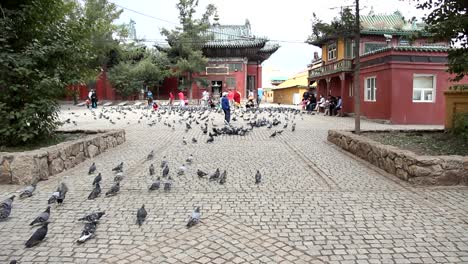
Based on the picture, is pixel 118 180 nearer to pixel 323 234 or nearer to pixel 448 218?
pixel 323 234

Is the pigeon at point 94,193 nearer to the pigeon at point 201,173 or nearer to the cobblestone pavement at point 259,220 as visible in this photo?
the cobblestone pavement at point 259,220

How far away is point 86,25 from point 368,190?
7.95 metres

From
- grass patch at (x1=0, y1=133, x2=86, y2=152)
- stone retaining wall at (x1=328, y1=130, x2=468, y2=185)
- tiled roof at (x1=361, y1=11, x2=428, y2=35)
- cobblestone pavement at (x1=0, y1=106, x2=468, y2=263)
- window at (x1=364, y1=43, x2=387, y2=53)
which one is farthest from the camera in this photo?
window at (x1=364, y1=43, x2=387, y2=53)

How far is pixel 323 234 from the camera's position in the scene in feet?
14.9

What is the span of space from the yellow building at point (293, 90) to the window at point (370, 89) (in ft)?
80.1

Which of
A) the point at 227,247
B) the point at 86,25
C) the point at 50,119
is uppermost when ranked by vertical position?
the point at 86,25

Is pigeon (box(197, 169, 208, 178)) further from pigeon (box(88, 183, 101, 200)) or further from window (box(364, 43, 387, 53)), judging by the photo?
window (box(364, 43, 387, 53))

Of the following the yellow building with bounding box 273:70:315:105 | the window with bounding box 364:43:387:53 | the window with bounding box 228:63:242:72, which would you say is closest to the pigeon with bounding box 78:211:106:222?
the window with bounding box 364:43:387:53

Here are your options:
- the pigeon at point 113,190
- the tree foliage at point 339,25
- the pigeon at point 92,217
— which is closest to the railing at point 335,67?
the tree foliage at point 339,25

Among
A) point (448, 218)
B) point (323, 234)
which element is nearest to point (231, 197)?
point (323, 234)

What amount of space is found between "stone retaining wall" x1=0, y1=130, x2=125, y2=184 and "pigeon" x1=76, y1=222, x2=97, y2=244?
117 inches

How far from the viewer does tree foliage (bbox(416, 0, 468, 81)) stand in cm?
925

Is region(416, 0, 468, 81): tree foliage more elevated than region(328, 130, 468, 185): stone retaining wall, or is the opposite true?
region(416, 0, 468, 81): tree foliage

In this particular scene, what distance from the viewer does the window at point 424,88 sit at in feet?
67.1
